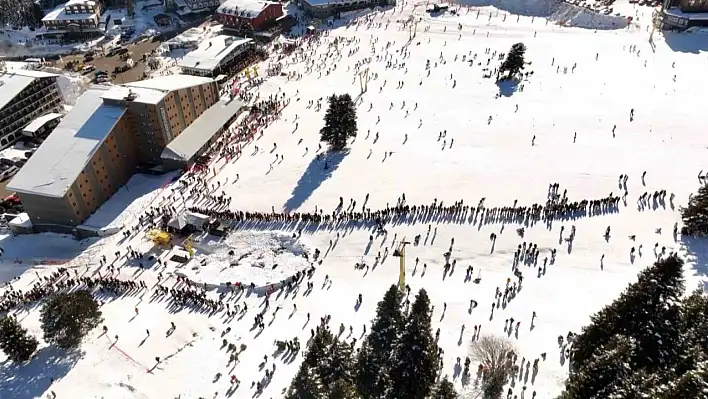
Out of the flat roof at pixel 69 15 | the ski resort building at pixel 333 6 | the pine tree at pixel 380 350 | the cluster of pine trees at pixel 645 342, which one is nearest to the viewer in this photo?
the cluster of pine trees at pixel 645 342

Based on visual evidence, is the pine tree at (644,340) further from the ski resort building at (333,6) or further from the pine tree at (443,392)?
the ski resort building at (333,6)

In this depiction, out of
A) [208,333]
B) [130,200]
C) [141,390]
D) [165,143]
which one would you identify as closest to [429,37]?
[165,143]

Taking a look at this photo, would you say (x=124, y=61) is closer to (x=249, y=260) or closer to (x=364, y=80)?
(x=364, y=80)

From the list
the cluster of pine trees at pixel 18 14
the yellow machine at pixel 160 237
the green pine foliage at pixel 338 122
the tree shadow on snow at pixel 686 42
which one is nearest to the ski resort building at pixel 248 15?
the cluster of pine trees at pixel 18 14

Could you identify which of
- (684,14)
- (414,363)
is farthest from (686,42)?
(414,363)

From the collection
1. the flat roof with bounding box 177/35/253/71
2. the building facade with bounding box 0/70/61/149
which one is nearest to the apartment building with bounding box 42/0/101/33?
the flat roof with bounding box 177/35/253/71

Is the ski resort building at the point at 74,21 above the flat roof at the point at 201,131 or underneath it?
above
